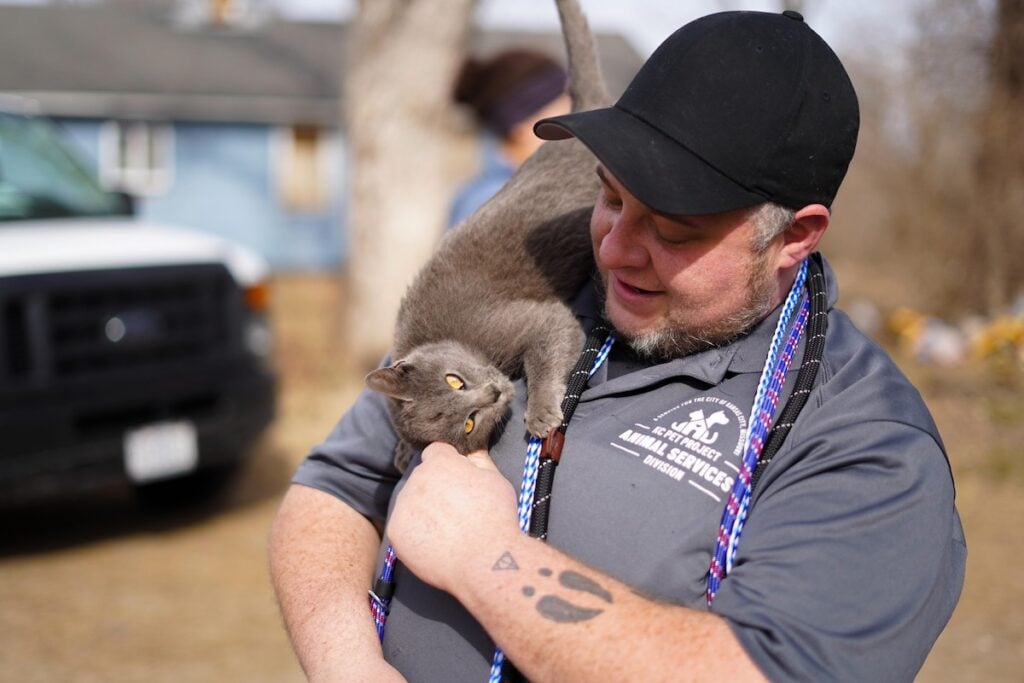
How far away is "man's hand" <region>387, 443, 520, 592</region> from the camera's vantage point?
6.08 feet

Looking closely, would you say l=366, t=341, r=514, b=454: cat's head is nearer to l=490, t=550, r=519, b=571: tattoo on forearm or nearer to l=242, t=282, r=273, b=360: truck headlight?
l=490, t=550, r=519, b=571: tattoo on forearm

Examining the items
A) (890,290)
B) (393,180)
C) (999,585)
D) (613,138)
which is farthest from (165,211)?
(613,138)

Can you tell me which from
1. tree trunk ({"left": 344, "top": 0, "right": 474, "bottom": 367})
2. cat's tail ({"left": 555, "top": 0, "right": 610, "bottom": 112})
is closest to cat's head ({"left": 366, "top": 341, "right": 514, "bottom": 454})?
cat's tail ({"left": 555, "top": 0, "right": 610, "bottom": 112})

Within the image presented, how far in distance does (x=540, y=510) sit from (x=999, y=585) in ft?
15.7

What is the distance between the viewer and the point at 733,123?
1934mm

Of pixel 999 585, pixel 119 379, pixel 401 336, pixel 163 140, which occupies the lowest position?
pixel 163 140

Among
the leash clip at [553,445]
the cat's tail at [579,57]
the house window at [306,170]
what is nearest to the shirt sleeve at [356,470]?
the leash clip at [553,445]

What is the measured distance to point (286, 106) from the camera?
21766 millimetres

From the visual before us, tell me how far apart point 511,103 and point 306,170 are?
62.3ft

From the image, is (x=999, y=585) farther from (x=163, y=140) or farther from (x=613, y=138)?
(x=163, y=140)

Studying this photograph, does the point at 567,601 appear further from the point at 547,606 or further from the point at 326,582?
the point at 326,582

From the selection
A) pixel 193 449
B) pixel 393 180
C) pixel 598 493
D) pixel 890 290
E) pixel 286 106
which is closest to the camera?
pixel 598 493

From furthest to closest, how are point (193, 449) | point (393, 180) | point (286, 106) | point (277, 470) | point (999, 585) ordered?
point (286, 106), point (393, 180), point (277, 470), point (193, 449), point (999, 585)

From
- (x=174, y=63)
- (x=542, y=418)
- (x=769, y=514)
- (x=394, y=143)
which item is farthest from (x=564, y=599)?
(x=174, y=63)
